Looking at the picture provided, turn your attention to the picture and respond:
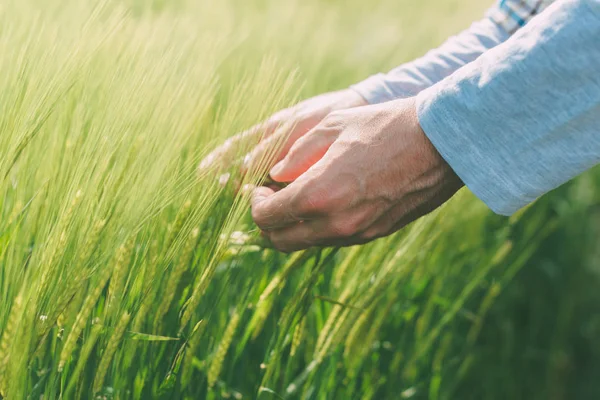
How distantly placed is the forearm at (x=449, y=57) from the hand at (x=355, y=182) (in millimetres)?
270

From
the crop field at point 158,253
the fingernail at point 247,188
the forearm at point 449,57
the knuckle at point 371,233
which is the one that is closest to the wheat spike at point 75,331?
the crop field at point 158,253

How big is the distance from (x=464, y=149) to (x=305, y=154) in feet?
0.66

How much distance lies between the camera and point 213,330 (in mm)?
1093

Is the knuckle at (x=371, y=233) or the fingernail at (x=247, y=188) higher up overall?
the fingernail at (x=247, y=188)

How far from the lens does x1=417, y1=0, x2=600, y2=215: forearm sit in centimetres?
79

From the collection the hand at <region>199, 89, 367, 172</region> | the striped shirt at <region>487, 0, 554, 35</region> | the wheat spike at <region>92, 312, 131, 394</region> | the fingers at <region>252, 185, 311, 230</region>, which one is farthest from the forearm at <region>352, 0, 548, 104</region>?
A: the wheat spike at <region>92, 312, 131, 394</region>

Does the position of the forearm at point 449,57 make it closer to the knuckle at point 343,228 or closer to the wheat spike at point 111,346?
the knuckle at point 343,228

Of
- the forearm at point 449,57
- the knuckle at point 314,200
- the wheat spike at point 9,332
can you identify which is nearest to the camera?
the wheat spike at point 9,332

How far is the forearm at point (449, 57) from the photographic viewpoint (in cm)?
120

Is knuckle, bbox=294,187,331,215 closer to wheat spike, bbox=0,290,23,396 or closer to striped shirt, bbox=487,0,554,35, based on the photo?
wheat spike, bbox=0,290,23,396

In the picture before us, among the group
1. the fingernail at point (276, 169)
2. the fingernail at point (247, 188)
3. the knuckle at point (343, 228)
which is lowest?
the knuckle at point (343, 228)

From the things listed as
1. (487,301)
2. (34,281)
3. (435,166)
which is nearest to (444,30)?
(487,301)

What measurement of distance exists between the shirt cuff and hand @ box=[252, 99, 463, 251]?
1.0 inches

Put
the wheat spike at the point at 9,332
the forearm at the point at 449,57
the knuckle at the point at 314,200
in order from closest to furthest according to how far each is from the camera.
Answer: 1. the wheat spike at the point at 9,332
2. the knuckle at the point at 314,200
3. the forearm at the point at 449,57
